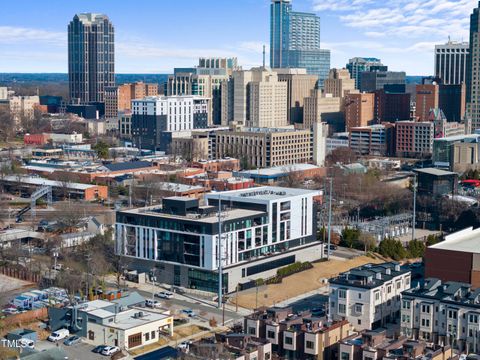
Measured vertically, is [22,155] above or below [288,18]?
below

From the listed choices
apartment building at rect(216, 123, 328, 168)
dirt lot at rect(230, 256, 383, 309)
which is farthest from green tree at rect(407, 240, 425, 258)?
apartment building at rect(216, 123, 328, 168)

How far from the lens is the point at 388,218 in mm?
22984

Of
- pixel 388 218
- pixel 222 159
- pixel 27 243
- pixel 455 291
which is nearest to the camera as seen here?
pixel 455 291

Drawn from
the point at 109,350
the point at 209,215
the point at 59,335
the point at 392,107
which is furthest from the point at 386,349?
the point at 392,107

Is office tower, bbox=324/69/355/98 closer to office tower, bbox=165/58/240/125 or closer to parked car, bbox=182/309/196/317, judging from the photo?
office tower, bbox=165/58/240/125

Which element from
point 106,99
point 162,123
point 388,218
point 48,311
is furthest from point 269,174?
point 106,99

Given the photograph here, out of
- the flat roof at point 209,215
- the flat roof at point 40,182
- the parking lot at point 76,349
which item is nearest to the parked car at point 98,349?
the parking lot at point 76,349

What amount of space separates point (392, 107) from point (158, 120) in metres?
16.3

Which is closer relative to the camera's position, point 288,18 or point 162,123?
point 162,123

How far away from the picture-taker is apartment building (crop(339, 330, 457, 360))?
37.0 feet

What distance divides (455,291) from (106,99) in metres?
42.2

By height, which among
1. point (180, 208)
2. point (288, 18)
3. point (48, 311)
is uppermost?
point (288, 18)

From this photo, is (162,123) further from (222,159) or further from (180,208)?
(180,208)

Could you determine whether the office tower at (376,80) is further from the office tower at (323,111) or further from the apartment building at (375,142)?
the apartment building at (375,142)
